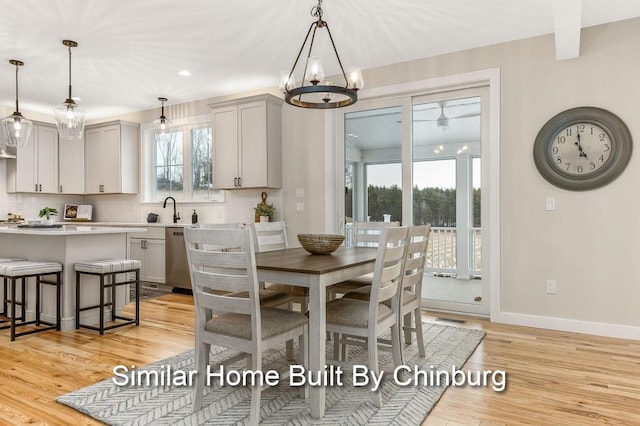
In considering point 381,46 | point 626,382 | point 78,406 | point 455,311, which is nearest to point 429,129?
point 381,46

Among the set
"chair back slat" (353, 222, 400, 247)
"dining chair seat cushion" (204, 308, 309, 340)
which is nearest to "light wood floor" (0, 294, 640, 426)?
"dining chair seat cushion" (204, 308, 309, 340)

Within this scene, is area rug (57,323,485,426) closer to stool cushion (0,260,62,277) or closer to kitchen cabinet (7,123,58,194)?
stool cushion (0,260,62,277)

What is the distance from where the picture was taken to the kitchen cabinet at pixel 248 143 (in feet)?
16.6

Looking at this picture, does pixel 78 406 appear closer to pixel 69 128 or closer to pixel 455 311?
pixel 69 128

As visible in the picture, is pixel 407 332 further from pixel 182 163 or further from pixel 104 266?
pixel 182 163

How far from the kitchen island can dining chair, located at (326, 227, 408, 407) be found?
2.50 metres

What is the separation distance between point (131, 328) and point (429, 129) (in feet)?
11.3

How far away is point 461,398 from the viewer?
237 centimetres

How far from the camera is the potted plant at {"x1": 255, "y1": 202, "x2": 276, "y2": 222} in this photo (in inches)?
204

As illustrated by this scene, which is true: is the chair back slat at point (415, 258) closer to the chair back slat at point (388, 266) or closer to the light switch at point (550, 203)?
the chair back slat at point (388, 266)

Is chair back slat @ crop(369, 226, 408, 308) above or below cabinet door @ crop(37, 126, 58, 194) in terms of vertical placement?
below

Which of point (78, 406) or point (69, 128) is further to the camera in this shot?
point (69, 128)

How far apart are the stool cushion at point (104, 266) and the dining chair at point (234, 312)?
178cm

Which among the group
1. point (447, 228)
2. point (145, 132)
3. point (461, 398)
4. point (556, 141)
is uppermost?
point (145, 132)
